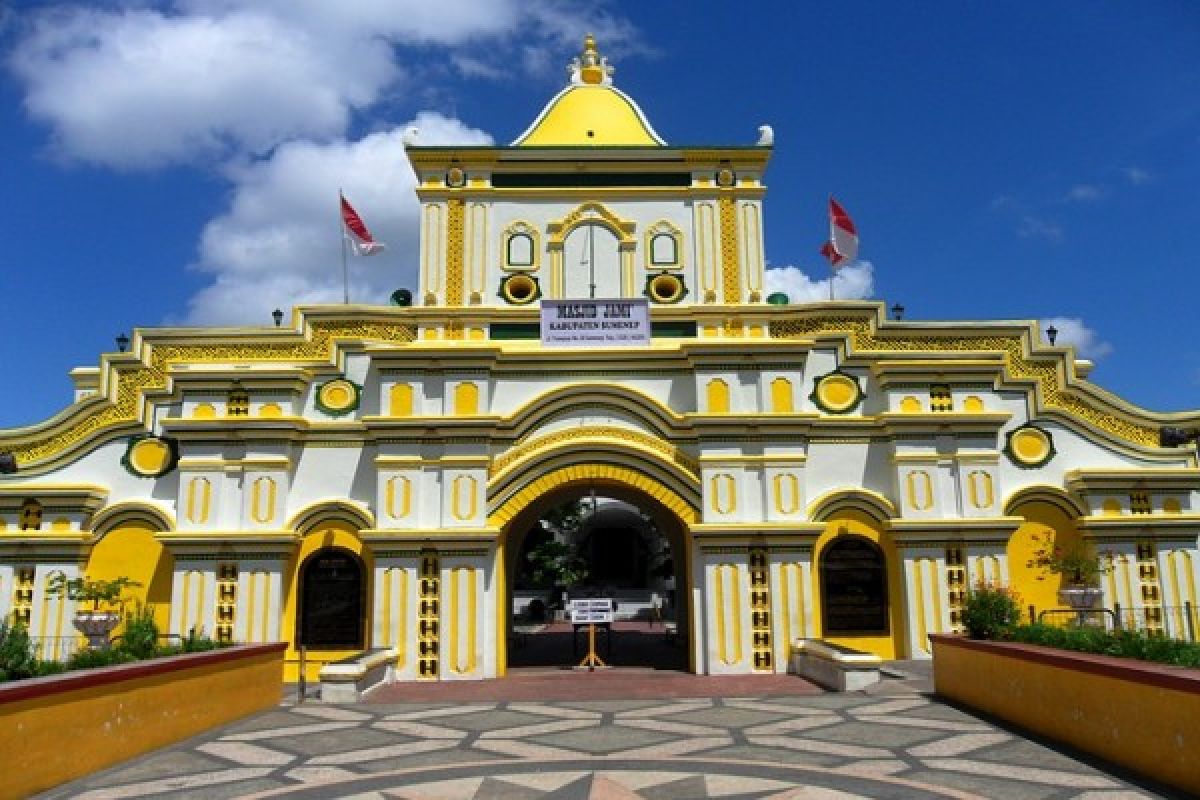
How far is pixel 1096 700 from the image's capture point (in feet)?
31.4

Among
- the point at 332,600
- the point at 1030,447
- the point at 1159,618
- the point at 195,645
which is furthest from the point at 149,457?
the point at 1159,618

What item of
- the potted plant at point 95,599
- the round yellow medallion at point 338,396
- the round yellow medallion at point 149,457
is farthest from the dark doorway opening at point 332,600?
the round yellow medallion at point 149,457

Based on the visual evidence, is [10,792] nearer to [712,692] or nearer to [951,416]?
[712,692]

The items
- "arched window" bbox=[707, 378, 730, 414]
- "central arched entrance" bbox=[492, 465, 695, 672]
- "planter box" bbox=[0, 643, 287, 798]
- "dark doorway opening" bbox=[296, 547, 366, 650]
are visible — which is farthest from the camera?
"central arched entrance" bbox=[492, 465, 695, 672]

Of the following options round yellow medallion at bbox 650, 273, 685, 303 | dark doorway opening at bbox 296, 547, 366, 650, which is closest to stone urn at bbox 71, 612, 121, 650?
dark doorway opening at bbox 296, 547, 366, 650

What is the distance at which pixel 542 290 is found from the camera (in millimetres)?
20344

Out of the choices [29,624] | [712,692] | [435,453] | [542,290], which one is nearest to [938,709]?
[712,692]

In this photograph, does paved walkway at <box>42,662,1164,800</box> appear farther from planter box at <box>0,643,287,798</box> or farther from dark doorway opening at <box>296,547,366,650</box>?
dark doorway opening at <box>296,547,366,650</box>

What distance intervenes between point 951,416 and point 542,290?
8.87m

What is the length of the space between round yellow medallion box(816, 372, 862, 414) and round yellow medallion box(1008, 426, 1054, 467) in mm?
3391

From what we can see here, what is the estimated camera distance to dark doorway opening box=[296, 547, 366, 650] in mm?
18281

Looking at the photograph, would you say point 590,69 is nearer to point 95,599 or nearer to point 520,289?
point 520,289

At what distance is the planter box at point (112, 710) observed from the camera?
8383mm

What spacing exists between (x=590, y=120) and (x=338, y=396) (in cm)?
894
